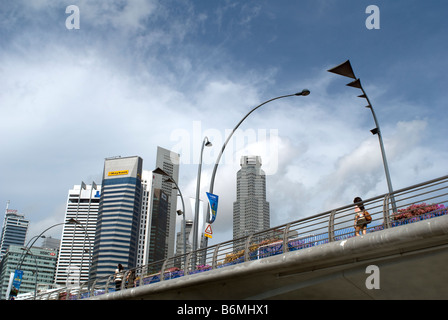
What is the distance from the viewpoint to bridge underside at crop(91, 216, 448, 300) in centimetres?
1102

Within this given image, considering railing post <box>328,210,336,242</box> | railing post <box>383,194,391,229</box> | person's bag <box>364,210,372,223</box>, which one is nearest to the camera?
railing post <box>383,194,391,229</box>

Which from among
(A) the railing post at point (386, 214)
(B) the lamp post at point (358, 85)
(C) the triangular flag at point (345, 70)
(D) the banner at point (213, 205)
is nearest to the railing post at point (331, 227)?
(A) the railing post at point (386, 214)

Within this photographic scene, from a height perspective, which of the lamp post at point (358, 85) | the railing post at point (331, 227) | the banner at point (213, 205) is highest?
the lamp post at point (358, 85)

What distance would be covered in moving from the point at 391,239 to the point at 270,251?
5296 mm

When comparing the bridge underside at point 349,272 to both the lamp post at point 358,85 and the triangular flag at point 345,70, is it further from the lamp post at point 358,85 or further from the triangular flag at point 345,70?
the triangular flag at point 345,70

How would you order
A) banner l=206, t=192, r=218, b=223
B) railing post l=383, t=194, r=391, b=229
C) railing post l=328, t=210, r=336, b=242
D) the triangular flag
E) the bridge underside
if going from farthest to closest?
1. banner l=206, t=192, r=218, b=223
2. the triangular flag
3. railing post l=328, t=210, r=336, b=242
4. railing post l=383, t=194, r=391, b=229
5. the bridge underside

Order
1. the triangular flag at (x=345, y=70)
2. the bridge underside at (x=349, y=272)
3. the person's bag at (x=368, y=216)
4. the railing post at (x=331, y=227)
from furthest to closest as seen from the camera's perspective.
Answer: the triangular flag at (x=345, y=70) < the railing post at (x=331, y=227) < the person's bag at (x=368, y=216) < the bridge underside at (x=349, y=272)

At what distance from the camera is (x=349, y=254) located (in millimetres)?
11898

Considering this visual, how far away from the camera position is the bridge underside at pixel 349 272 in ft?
36.1

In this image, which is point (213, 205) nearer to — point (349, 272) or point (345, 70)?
point (345, 70)

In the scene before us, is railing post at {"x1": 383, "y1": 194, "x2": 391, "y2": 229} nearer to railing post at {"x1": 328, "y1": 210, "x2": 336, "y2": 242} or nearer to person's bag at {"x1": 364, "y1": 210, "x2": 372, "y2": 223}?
person's bag at {"x1": 364, "y1": 210, "x2": 372, "y2": 223}

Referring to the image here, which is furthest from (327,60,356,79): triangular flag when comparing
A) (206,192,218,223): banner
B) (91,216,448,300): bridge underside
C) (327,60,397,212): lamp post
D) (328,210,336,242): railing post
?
(206,192,218,223): banner

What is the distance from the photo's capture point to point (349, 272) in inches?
511
